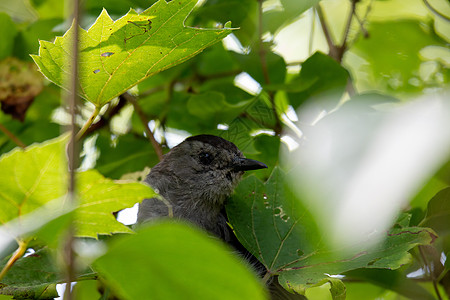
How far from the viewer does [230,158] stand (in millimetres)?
3018

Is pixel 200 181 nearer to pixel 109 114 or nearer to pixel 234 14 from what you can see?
pixel 109 114

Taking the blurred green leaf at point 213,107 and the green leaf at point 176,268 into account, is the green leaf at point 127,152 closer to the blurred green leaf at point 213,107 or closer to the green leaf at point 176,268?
the blurred green leaf at point 213,107

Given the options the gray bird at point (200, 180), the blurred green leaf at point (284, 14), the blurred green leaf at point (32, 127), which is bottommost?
the gray bird at point (200, 180)

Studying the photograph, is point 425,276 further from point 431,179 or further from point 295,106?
point 295,106

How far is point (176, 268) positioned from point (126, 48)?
737 mm

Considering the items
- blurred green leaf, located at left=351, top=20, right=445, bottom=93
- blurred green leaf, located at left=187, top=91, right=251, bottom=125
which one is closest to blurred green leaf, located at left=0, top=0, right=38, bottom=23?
blurred green leaf, located at left=187, top=91, right=251, bottom=125

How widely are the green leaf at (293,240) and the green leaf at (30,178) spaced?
2.59 feet

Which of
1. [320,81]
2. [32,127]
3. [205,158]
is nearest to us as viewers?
[320,81]

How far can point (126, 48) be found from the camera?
1451mm

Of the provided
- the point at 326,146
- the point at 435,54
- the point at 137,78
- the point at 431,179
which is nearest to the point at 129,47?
the point at 137,78

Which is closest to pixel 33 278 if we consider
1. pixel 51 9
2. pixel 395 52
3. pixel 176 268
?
pixel 176 268

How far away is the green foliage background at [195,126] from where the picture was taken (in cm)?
95

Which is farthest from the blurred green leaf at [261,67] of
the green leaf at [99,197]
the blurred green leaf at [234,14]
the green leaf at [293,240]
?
the green leaf at [99,197]

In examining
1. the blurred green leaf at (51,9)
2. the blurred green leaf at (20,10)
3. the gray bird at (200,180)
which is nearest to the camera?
the gray bird at (200,180)
